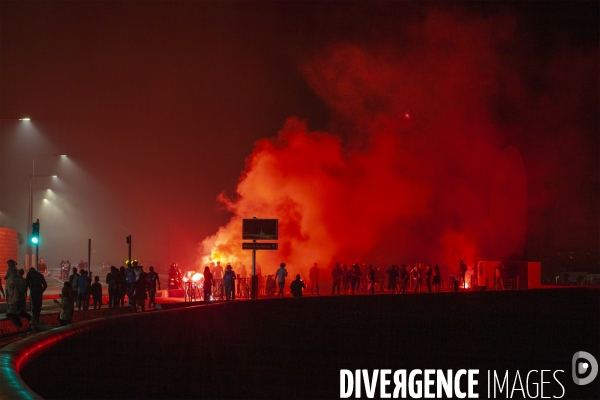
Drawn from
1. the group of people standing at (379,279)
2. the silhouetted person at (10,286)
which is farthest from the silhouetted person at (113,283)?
the group of people standing at (379,279)

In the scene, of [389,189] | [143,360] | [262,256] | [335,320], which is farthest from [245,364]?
[389,189]

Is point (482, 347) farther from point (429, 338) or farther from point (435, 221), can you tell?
point (435, 221)

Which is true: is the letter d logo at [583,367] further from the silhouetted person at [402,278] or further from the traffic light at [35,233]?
the silhouetted person at [402,278]

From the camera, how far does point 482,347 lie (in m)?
15.3

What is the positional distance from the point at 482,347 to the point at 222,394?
696 centimetres

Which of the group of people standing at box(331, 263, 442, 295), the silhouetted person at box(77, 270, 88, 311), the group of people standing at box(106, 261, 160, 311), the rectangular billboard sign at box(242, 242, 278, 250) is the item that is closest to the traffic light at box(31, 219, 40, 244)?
the group of people standing at box(106, 261, 160, 311)

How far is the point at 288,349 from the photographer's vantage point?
14594mm

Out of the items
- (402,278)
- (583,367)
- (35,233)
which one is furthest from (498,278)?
(583,367)

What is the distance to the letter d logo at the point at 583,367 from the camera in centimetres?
1209

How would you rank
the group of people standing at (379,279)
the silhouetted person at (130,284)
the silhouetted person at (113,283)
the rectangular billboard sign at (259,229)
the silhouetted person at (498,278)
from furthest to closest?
the silhouetted person at (498,278) < the group of people standing at (379,279) < the rectangular billboard sign at (259,229) < the silhouetted person at (130,284) < the silhouetted person at (113,283)

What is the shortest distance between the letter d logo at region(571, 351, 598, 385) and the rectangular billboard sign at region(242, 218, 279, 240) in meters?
15.5

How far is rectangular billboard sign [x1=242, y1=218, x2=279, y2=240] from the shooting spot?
28.8 metres

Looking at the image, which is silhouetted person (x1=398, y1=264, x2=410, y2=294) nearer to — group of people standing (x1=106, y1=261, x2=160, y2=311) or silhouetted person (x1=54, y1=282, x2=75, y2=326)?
group of people standing (x1=106, y1=261, x2=160, y2=311)

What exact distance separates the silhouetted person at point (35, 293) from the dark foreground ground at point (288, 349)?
2.94 metres
